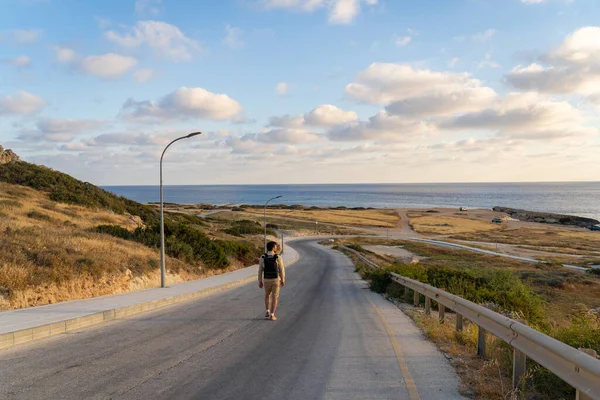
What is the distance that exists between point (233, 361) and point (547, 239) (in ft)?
285

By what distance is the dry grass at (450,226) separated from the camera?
330 ft

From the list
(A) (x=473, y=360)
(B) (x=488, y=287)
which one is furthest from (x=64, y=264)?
(B) (x=488, y=287)

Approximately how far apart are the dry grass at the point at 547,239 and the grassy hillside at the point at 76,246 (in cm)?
5253

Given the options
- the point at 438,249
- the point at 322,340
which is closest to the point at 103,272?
the point at 322,340

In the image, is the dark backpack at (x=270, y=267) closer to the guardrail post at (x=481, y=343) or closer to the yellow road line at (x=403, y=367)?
the yellow road line at (x=403, y=367)

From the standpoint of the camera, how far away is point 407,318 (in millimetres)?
12258

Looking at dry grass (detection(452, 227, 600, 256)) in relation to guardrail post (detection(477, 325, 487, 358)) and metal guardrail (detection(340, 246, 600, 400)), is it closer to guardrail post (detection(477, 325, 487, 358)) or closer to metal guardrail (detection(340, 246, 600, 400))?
guardrail post (detection(477, 325, 487, 358))

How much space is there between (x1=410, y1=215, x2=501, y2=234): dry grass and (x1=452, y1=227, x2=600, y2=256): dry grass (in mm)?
4840

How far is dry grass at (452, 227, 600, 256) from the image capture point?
2682 inches

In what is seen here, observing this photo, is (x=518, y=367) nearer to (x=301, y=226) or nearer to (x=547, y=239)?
(x=547, y=239)

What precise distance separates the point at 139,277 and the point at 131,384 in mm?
12695

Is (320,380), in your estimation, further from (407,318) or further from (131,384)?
(407,318)

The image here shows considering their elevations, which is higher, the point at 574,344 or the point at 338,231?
the point at 574,344

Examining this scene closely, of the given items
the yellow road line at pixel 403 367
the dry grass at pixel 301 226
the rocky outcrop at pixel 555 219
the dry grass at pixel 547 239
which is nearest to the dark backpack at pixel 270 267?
the yellow road line at pixel 403 367
